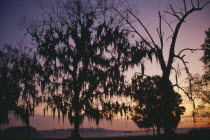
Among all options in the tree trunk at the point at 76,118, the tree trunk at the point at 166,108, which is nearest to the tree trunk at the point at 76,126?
the tree trunk at the point at 76,118

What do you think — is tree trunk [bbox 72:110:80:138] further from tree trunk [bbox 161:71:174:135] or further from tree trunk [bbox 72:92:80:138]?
tree trunk [bbox 161:71:174:135]

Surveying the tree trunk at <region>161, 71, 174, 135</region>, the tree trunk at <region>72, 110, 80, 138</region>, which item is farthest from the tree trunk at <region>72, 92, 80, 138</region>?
the tree trunk at <region>161, 71, 174, 135</region>

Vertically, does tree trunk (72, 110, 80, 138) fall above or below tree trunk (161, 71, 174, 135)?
below

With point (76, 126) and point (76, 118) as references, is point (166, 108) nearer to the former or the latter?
point (76, 118)

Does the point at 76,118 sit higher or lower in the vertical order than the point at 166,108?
lower

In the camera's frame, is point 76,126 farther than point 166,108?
Yes

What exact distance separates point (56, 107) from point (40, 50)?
5119 mm

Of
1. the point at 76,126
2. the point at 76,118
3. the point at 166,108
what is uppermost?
the point at 166,108

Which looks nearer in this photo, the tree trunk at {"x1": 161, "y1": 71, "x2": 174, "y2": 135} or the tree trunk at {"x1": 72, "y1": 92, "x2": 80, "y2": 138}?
the tree trunk at {"x1": 161, "y1": 71, "x2": 174, "y2": 135}

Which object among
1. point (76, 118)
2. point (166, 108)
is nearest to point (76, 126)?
point (76, 118)

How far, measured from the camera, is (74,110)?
13.8m

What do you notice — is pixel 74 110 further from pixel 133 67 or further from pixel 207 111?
pixel 207 111

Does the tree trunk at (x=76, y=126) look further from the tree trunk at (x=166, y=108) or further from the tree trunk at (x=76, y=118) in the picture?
the tree trunk at (x=166, y=108)

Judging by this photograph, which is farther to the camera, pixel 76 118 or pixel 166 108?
pixel 76 118
